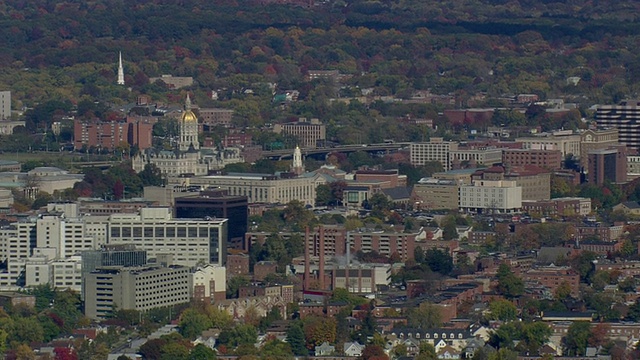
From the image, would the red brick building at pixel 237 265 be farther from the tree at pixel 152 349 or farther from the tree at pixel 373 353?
the tree at pixel 373 353

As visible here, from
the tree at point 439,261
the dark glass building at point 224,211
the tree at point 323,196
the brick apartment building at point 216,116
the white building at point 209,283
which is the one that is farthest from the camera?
the brick apartment building at point 216,116

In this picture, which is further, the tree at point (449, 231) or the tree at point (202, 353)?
the tree at point (449, 231)

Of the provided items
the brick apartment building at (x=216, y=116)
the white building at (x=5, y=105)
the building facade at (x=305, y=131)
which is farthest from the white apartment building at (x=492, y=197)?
the white building at (x=5, y=105)

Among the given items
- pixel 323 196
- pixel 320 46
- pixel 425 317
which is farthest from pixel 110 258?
pixel 320 46

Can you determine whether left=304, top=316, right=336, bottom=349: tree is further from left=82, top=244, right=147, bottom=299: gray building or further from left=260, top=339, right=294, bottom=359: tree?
left=82, top=244, right=147, bottom=299: gray building

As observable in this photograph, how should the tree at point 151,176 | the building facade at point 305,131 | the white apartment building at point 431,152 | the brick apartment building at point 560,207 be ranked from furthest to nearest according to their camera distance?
the building facade at point 305,131 < the white apartment building at point 431,152 < the tree at point 151,176 < the brick apartment building at point 560,207

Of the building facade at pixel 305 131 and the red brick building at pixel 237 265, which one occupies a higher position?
the building facade at pixel 305 131

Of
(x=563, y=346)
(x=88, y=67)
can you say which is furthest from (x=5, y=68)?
(x=563, y=346)
